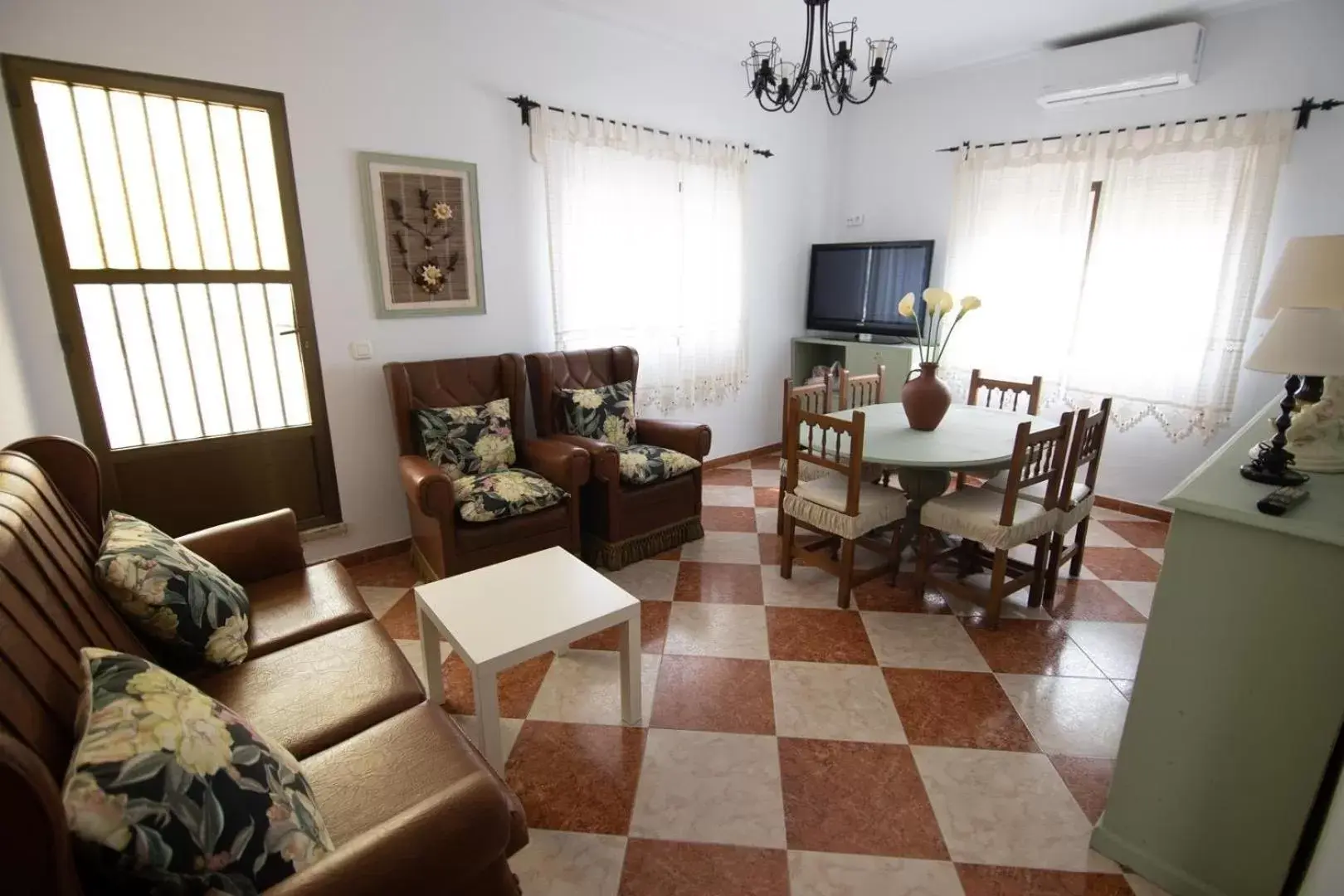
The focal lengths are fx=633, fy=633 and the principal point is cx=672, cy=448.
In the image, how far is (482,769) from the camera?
1.30m

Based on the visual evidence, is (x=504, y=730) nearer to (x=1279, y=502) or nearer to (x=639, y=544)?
(x=639, y=544)

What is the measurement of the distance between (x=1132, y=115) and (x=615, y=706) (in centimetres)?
418

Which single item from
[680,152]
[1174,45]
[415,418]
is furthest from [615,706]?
[1174,45]

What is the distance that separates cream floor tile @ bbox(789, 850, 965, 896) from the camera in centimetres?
152

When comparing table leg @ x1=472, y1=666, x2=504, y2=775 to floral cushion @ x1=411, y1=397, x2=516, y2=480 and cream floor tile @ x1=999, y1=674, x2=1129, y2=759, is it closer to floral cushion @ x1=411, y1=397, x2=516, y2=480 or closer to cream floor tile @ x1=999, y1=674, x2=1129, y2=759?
floral cushion @ x1=411, y1=397, x2=516, y2=480

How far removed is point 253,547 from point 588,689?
1202 mm

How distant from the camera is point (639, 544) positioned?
10.5 ft

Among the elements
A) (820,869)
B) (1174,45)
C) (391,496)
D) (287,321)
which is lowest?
(820,869)

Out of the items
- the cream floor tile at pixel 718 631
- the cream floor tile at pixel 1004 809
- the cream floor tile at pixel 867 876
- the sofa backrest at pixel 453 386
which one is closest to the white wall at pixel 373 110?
the sofa backrest at pixel 453 386

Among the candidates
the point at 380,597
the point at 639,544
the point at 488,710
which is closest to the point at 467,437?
the point at 380,597

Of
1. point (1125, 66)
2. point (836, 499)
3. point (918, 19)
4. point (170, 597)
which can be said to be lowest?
point (836, 499)

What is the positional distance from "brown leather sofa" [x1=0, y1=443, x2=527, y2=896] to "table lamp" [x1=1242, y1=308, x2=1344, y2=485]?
71.9 inches

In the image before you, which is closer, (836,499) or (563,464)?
(836,499)

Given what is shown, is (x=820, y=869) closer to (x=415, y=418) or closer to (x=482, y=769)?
(x=482, y=769)
